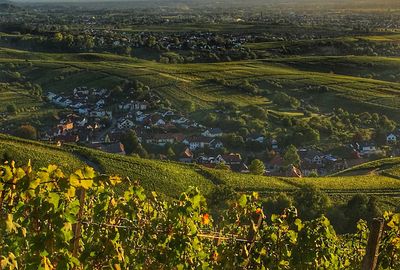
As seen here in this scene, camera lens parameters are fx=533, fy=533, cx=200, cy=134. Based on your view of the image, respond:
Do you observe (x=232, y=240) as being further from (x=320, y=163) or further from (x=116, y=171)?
(x=320, y=163)

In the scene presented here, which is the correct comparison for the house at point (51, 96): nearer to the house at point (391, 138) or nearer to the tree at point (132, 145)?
the tree at point (132, 145)

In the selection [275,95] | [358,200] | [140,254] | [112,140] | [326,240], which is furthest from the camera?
[275,95]

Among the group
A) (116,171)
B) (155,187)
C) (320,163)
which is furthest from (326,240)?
(320,163)

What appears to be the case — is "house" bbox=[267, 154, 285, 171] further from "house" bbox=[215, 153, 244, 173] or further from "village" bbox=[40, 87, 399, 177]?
"house" bbox=[215, 153, 244, 173]

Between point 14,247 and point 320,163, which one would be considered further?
point 320,163

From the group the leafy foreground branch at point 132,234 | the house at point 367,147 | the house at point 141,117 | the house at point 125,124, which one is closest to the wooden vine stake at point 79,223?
the leafy foreground branch at point 132,234

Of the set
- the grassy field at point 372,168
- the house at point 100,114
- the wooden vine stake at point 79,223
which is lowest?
the house at point 100,114
